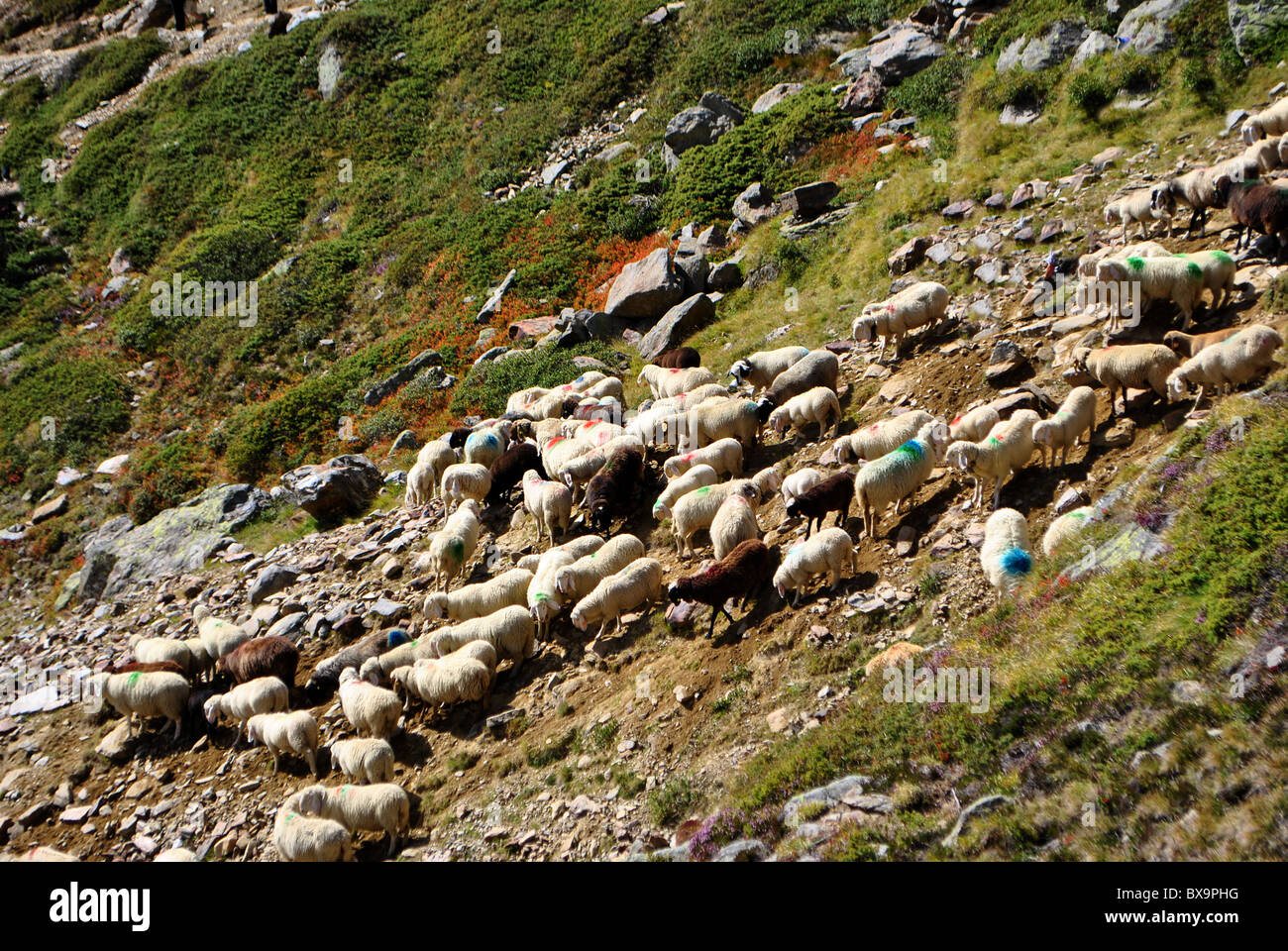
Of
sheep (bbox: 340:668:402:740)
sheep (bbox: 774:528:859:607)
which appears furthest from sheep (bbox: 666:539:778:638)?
sheep (bbox: 340:668:402:740)

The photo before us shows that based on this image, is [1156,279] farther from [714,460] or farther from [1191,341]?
[714,460]

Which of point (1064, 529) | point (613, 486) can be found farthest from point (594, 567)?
point (1064, 529)

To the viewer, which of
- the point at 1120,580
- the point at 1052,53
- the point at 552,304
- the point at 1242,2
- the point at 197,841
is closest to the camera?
the point at 1120,580

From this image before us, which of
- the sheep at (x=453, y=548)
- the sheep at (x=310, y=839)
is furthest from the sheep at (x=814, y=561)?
the sheep at (x=453, y=548)

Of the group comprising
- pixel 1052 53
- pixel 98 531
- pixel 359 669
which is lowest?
pixel 98 531

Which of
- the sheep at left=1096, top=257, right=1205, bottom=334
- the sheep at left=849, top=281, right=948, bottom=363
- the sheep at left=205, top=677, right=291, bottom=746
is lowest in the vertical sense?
the sheep at left=205, top=677, right=291, bottom=746

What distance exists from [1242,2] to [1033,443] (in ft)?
45.4

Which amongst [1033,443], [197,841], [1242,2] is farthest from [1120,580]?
[1242,2]

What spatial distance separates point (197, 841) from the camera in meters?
10.0

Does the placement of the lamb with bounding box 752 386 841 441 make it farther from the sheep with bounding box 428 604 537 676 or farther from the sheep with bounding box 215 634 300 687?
the sheep with bounding box 215 634 300 687

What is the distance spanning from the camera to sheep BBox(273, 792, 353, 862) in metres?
8.61

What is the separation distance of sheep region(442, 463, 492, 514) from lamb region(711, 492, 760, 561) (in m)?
5.49
